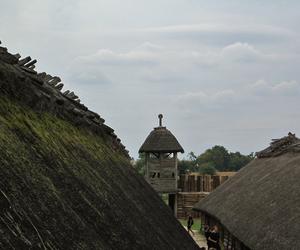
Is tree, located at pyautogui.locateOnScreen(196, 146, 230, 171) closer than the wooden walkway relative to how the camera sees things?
No

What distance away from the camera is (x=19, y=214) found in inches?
122

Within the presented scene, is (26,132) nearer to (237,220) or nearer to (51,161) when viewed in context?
(51,161)

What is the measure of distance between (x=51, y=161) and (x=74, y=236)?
4.68 ft

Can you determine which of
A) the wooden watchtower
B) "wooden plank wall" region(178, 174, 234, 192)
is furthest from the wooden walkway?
"wooden plank wall" region(178, 174, 234, 192)

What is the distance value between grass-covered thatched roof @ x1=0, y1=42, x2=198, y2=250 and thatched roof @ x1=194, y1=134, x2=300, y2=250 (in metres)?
5.54

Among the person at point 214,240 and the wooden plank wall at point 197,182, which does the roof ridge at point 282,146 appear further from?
the wooden plank wall at point 197,182

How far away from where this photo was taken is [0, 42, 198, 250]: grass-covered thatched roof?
327 cm

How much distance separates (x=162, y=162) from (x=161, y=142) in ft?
3.97

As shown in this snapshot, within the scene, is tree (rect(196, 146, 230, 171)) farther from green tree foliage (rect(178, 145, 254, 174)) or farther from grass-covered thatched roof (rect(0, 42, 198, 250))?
grass-covered thatched roof (rect(0, 42, 198, 250))

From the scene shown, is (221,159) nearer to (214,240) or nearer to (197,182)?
(197,182)

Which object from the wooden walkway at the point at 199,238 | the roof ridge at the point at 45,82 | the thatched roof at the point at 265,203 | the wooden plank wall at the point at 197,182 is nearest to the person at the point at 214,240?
the thatched roof at the point at 265,203

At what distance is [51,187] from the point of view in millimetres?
4266

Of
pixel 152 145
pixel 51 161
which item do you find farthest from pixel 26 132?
pixel 152 145

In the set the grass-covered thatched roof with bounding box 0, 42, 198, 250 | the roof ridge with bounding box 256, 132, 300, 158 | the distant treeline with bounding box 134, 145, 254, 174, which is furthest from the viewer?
the distant treeline with bounding box 134, 145, 254, 174
